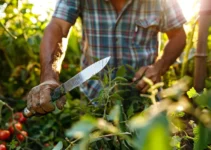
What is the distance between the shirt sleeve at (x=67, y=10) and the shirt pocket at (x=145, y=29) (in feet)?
0.73

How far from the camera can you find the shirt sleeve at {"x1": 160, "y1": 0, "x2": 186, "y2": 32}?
63.0 inches

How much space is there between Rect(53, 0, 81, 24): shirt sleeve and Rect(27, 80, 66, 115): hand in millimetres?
461

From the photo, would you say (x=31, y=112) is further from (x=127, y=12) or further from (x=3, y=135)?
(x=127, y=12)

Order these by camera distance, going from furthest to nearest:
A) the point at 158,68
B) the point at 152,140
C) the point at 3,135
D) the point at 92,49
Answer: the point at 92,49, the point at 158,68, the point at 3,135, the point at 152,140

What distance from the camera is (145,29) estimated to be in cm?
159

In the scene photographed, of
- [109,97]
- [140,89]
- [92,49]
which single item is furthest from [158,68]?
[109,97]

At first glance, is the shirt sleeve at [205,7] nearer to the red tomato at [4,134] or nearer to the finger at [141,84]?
the finger at [141,84]

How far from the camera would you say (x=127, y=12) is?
5.18 feet

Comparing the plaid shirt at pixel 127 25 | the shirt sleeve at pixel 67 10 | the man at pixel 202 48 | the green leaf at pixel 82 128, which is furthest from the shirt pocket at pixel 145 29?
the green leaf at pixel 82 128

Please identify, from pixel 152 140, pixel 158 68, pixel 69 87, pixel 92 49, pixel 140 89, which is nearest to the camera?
pixel 152 140

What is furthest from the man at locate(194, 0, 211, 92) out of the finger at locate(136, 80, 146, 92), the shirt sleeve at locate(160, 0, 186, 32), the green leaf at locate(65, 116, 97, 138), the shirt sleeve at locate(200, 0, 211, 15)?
the green leaf at locate(65, 116, 97, 138)

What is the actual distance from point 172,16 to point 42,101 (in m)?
0.73

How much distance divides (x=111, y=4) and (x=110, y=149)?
0.83 metres

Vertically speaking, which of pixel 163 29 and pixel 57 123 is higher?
pixel 163 29
